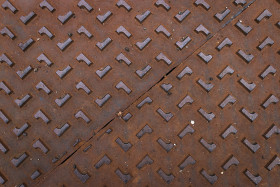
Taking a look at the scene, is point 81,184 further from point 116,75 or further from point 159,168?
point 116,75

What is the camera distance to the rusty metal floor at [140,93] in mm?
1598

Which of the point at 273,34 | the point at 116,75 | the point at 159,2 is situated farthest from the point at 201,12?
the point at 116,75

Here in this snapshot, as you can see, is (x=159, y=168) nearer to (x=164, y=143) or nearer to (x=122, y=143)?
(x=164, y=143)

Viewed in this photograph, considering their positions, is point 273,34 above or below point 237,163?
above

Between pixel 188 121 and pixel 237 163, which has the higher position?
pixel 188 121

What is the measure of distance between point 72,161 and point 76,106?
1.01 feet

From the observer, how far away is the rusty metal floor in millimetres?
1598

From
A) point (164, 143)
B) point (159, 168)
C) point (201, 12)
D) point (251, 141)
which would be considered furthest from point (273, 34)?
point (159, 168)

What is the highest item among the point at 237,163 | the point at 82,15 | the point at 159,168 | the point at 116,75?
the point at 82,15

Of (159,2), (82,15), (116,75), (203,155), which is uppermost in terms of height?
(82,15)

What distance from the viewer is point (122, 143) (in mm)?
1613

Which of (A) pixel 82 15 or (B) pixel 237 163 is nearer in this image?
→ (B) pixel 237 163

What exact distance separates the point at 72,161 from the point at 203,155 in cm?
73

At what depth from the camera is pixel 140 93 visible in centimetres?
164
